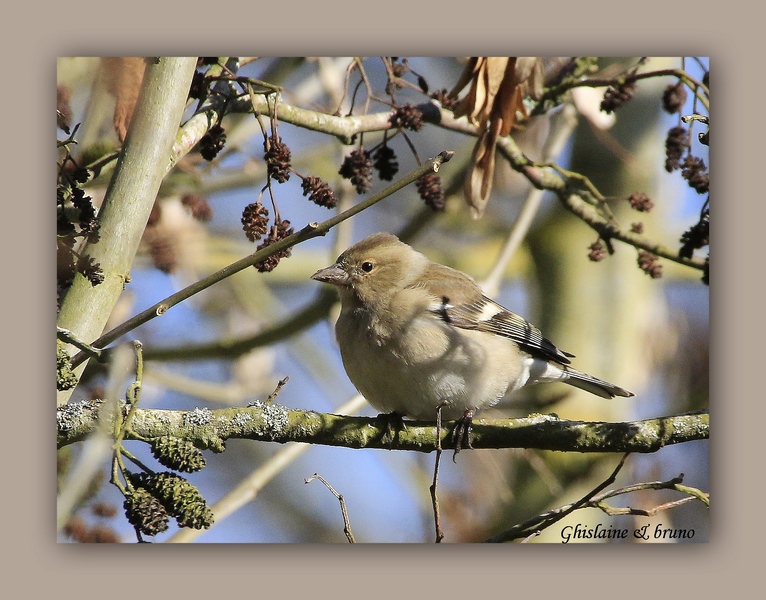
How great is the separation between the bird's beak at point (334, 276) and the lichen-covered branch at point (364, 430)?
23.3 inches

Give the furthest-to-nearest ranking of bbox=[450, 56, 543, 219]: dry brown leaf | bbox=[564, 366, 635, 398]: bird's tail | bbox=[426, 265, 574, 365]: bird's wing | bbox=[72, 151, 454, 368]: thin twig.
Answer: bbox=[564, 366, 635, 398]: bird's tail < bbox=[426, 265, 574, 365]: bird's wing < bbox=[450, 56, 543, 219]: dry brown leaf < bbox=[72, 151, 454, 368]: thin twig

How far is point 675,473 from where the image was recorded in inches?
123

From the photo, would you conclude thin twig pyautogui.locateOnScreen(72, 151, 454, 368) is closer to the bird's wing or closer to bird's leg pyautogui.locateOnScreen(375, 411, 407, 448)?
bird's leg pyautogui.locateOnScreen(375, 411, 407, 448)

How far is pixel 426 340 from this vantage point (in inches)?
114

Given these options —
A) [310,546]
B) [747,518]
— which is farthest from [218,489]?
[747,518]

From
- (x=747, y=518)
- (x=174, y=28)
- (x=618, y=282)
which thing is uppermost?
(x=174, y=28)

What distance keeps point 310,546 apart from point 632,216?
1.85 m

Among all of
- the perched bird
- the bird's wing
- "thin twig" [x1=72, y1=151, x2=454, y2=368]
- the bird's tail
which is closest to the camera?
"thin twig" [x1=72, y1=151, x2=454, y2=368]

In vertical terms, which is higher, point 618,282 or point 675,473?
point 618,282

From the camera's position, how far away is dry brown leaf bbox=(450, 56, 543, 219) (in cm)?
298

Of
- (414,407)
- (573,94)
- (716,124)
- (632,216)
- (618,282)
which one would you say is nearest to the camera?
(414,407)

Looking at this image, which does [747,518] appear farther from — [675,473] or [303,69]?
[303,69]

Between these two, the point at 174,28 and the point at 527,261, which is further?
the point at 527,261

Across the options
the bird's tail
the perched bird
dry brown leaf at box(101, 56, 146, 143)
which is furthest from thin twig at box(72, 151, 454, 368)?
the bird's tail
